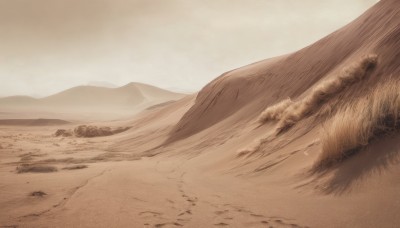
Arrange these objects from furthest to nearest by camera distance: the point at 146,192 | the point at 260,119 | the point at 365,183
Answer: the point at 260,119 → the point at 146,192 → the point at 365,183

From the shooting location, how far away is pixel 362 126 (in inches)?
137

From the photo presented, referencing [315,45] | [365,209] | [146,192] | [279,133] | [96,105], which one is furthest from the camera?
[96,105]

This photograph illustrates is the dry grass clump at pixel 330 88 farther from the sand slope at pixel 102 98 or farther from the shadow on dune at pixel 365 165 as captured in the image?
the sand slope at pixel 102 98

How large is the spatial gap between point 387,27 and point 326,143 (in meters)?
4.56

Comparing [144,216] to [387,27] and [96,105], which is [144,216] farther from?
[96,105]

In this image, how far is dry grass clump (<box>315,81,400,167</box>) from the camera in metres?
3.44

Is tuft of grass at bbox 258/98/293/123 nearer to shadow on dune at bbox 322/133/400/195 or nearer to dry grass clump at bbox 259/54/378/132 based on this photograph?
dry grass clump at bbox 259/54/378/132

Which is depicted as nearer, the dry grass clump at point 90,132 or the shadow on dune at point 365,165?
the shadow on dune at point 365,165

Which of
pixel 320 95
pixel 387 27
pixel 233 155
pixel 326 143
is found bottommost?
pixel 233 155

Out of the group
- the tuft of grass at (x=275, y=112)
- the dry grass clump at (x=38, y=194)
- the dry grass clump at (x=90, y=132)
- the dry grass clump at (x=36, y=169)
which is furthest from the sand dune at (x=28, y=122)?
the dry grass clump at (x=38, y=194)

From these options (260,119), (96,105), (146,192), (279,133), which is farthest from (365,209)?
(96,105)

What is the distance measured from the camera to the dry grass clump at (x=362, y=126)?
3439 millimetres

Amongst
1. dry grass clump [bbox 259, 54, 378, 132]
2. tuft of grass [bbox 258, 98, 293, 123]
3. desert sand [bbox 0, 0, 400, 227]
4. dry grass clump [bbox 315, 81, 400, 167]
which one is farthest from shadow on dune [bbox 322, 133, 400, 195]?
tuft of grass [bbox 258, 98, 293, 123]

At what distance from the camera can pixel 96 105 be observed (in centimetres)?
11519
